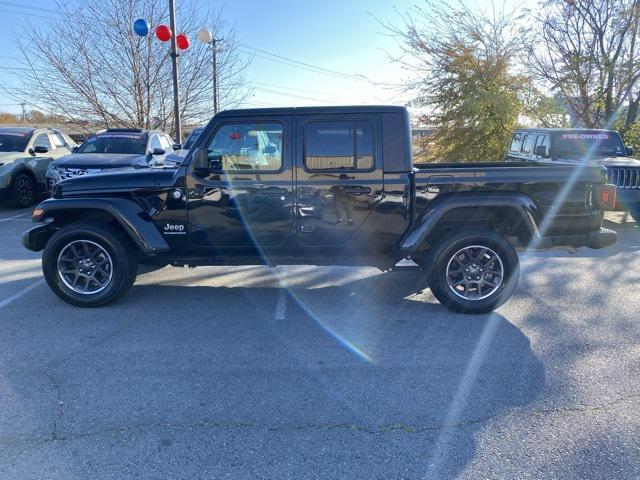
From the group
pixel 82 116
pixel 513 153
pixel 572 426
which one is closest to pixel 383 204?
pixel 572 426

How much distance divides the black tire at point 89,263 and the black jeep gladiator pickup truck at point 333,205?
1 centimetres

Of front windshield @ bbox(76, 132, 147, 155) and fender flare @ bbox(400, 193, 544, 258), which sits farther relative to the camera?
front windshield @ bbox(76, 132, 147, 155)

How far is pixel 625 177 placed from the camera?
29.2ft

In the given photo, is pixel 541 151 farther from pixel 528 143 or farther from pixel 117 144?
pixel 117 144

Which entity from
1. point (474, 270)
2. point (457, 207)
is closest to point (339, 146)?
point (457, 207)

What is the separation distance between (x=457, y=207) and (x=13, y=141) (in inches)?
457

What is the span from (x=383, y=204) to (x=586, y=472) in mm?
2819

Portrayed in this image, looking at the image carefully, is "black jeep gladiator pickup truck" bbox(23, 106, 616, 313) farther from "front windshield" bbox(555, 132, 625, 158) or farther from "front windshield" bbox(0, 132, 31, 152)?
"front windshield" bbox(0, 132, 31, 152)

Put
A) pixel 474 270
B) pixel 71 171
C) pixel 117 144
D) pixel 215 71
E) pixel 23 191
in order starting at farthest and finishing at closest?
1. pixel 215 71
2. pixel 23 191
3. pixel 117 144
4. pixel 71 171
5. pixel 474 270

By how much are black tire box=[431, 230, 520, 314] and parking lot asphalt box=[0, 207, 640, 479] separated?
0.20 metres

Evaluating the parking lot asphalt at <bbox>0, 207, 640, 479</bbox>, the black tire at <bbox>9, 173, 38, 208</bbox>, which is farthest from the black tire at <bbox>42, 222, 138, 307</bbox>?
the black tire at <bbox>9, 173, 38, 208</bbox>

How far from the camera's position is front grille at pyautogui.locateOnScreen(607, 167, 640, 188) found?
8.82 meters

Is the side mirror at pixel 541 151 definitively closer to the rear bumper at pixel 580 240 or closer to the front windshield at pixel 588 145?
the front windshield at pixel 588 145

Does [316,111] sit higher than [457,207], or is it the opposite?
[316,111]
